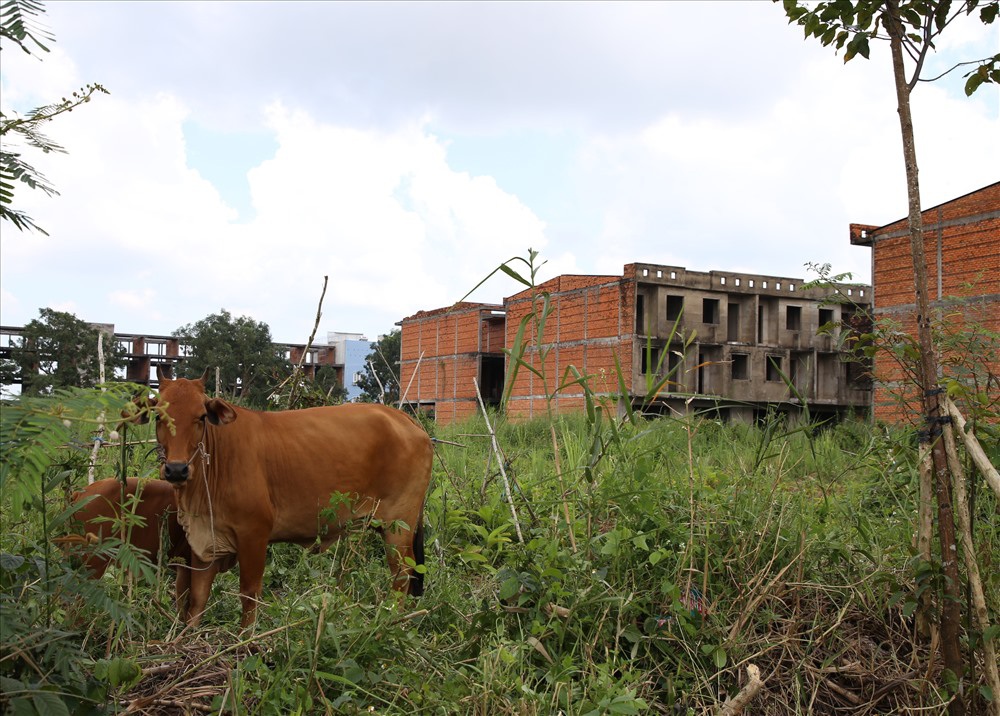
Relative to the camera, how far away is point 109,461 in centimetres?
750

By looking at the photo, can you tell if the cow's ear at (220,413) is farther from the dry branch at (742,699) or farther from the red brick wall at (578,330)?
the red brick wall at (578,330)

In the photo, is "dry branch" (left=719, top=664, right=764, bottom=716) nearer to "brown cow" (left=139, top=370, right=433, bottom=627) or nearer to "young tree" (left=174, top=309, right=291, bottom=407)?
"brown cow" (left=139, top=370, right=433, bottom=627)

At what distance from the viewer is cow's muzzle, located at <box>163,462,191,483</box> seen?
4.23 m

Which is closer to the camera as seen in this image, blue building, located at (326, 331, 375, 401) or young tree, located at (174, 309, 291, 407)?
young tree, located at (174, 309, 291, 407)

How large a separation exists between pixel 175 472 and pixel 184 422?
28 cm

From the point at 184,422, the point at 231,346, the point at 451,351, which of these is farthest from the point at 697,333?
the point at 184,422

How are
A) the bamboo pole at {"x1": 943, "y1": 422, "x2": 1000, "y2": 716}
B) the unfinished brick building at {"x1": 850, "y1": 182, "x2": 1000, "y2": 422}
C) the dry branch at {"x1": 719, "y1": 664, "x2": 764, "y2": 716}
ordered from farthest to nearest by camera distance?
the unfinished brick building at {"x1": 850, "y1": 182, "x2": 1000, "y2": 422}, the bamboo pole at {"x1": 943, "y1": 422, "x2": 1000, "y2": 716}, the dry branch at {"x1": 719, "y1": 664, "x2": 764, "y2": 716}

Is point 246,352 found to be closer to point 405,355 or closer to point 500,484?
point 405,355

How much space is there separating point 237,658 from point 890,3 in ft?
11.5

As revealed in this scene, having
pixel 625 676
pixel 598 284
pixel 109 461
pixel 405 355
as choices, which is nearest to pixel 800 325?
pixel 598 284

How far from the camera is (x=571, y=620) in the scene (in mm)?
3715

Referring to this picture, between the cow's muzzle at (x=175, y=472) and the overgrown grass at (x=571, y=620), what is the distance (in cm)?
48

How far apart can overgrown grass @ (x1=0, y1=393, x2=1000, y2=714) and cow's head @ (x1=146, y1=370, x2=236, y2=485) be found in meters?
0.54

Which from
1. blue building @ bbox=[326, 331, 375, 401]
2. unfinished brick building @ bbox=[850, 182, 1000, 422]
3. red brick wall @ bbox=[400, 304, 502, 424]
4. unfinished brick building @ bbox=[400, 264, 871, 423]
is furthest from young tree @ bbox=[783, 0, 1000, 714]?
blue building @ bbox=[326, 331, 375, 401]
